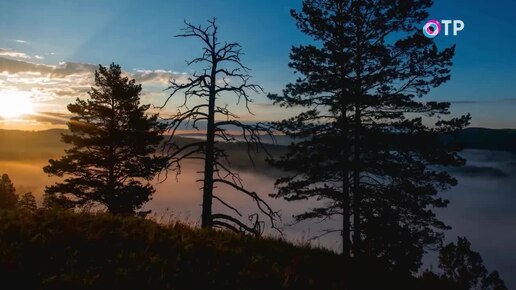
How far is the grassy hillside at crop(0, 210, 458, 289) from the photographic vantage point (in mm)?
5281

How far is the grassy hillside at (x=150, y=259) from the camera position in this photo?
5.28m

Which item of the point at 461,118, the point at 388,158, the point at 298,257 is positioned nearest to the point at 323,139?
the point at 388,158

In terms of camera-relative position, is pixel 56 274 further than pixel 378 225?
No

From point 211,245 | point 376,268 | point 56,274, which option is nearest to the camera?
point 56,274

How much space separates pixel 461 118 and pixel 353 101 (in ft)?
15.9

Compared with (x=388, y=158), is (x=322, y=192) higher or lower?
lower

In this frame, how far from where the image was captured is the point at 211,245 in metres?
7.30

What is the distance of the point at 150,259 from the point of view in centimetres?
605

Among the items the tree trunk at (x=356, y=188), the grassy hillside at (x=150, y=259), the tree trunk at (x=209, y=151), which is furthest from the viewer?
the tree trunk at (x=356, y=188)

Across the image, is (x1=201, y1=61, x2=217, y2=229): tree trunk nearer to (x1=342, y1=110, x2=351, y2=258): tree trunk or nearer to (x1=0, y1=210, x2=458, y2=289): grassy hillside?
(x1=0, y1=210, x2=458, y2=289): grassy hillside

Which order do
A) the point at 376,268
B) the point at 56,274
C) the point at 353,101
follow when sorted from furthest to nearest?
1. the point at 353,101
2. the point at 376,268
3. the point at 56,274

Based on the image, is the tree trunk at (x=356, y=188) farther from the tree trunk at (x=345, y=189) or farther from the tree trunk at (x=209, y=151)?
the tree trunk at (x=209, y=151)

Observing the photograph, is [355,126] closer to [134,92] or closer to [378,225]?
[378,225]

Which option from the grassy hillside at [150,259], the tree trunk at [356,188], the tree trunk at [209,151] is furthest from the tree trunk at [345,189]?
the tree trunk at [209,151]
